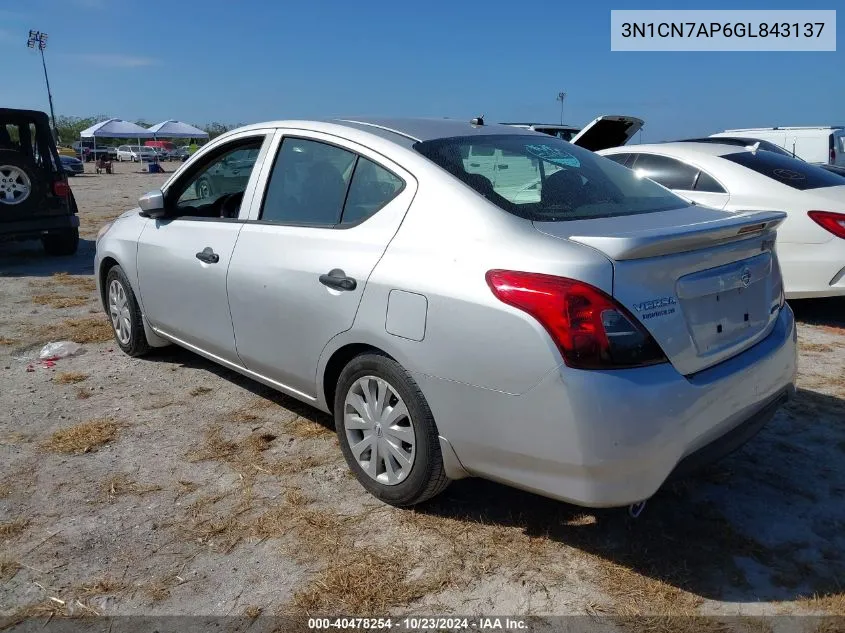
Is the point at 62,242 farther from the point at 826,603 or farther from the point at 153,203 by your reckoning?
the point at 826,603

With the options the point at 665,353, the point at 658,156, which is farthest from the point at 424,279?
the point at 658,156

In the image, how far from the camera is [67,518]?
120 inches

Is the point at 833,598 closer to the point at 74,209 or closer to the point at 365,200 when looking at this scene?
the point at 365,200

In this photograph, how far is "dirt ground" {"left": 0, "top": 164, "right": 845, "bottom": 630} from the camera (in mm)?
2504

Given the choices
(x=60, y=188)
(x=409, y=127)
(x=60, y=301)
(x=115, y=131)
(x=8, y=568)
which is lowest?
(x=8, y=568)

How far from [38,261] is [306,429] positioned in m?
7.58

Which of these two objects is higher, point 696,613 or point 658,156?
point 658,156

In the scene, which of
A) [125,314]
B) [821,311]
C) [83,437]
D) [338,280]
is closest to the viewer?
[338,280]

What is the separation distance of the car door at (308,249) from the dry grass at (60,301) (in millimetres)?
4114

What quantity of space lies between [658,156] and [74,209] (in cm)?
775

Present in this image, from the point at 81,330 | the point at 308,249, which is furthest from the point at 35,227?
the point at 308,249

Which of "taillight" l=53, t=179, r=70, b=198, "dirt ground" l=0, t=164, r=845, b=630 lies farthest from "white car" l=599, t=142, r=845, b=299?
"taillight" l=53, t=179, r=70, b=198

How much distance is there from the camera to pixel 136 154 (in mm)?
53656

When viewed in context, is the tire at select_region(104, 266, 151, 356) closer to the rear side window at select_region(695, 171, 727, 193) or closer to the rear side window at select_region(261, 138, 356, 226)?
the rear side window at select_region(261, 138, 356, 226)
